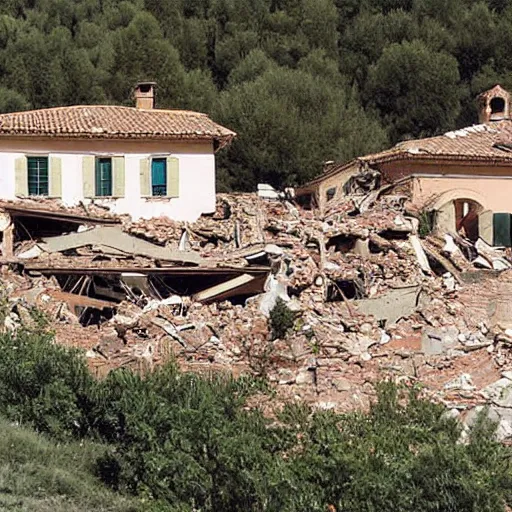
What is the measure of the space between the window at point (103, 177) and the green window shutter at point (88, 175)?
17 centimetres

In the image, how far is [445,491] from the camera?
12656mm

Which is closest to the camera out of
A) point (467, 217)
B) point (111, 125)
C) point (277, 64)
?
point (111, 125)

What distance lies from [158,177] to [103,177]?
1.43 meters

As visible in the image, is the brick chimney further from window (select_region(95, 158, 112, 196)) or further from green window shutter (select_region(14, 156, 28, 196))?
green window shutter (select_region(14, 156, 28, 196))

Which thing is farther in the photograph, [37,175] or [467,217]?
[467,217]

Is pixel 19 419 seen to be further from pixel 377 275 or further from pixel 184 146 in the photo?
pixel 184 146

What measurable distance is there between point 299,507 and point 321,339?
9177 mm

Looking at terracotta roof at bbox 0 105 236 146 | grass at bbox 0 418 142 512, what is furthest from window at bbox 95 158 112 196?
grass at bbox 0 418 142 512

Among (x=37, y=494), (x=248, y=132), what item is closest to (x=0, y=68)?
(x=248, y=132)

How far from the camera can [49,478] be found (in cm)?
1404

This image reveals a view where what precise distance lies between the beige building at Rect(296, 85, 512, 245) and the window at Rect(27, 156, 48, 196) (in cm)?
842

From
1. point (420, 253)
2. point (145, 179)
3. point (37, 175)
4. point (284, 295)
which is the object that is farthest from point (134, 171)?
point (420, 253)

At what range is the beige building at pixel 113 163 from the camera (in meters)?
28.4

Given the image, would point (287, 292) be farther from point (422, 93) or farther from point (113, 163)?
point (422, 93)
